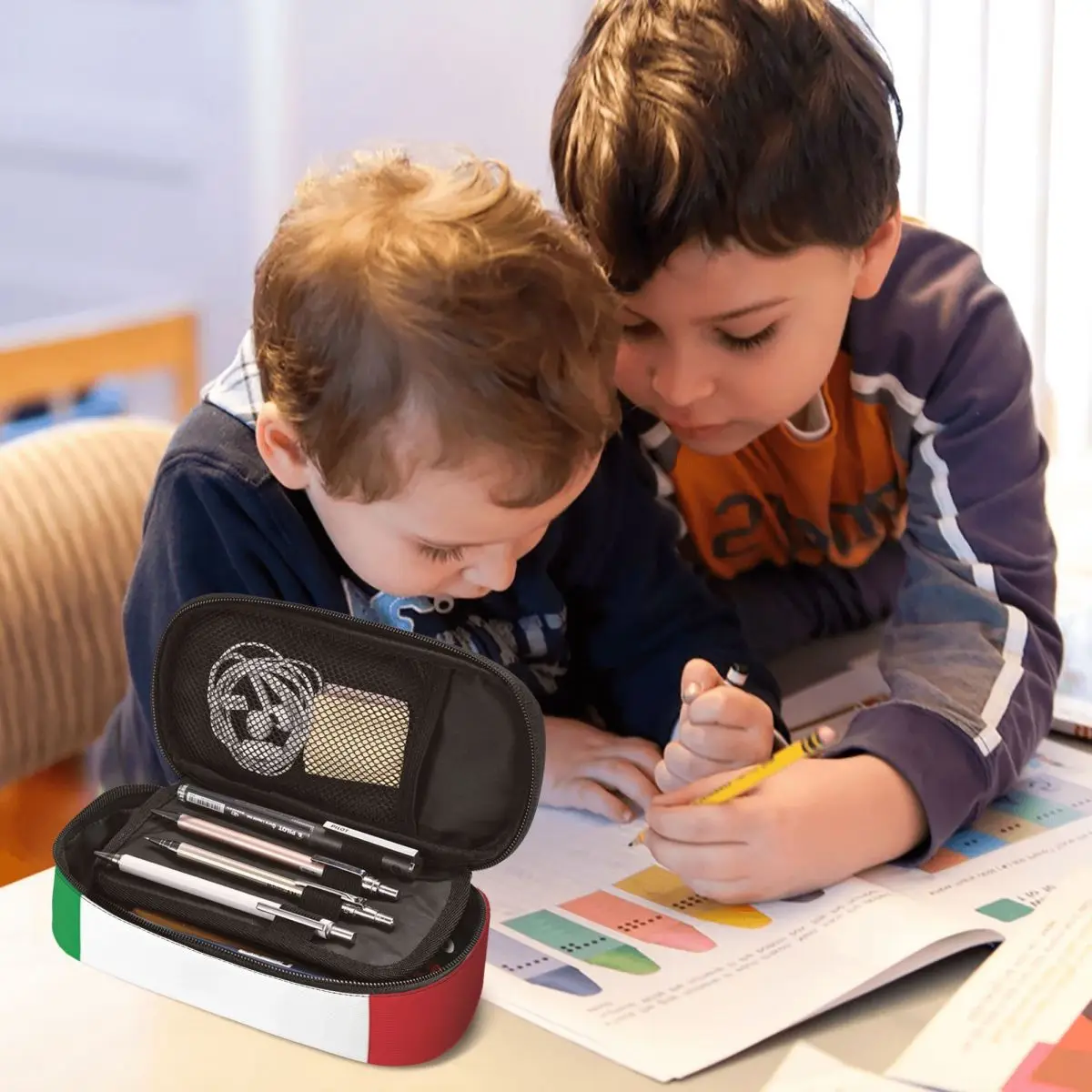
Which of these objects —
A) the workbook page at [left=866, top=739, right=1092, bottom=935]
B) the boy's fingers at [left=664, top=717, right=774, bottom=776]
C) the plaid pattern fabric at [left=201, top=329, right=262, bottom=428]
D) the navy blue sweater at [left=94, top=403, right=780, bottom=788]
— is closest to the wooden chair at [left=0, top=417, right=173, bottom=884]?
the navy blue sweater at [left=94, top=403, right=780, bottom=788]

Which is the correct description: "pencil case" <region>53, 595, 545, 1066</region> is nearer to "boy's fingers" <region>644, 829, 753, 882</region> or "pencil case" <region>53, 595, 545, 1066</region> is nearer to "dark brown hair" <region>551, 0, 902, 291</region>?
"boy's fingers" <region>644, 829, 753, 882</region>

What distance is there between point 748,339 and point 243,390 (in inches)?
11.9

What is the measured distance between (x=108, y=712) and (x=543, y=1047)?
27.6 inches

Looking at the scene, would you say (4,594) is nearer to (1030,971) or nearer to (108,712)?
(108,712)

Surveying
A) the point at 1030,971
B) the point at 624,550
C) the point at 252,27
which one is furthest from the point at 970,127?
the point at 1030,971

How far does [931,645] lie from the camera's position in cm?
96

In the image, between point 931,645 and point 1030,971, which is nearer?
point 1030,971

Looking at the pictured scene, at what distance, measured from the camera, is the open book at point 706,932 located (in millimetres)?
663

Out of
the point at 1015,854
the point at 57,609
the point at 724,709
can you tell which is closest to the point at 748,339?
the point at 724,709

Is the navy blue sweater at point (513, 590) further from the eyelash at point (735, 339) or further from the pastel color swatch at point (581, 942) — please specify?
the pastel color swatch at point (581, 942)

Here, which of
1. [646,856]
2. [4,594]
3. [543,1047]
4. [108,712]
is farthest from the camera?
[108,712]

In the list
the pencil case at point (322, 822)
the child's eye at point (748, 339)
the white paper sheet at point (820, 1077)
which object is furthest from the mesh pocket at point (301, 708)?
the child's eye at point (748, 339)

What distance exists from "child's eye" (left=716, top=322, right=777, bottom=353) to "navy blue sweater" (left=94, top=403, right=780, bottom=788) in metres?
0.14

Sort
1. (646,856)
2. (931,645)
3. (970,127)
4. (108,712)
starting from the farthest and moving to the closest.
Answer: (970,127) < (108,712) < (931,645) < (646,856)
